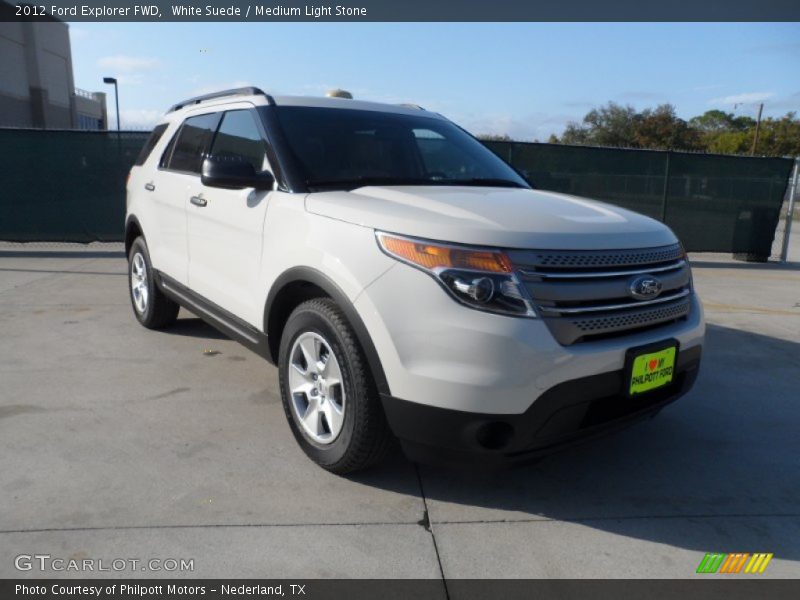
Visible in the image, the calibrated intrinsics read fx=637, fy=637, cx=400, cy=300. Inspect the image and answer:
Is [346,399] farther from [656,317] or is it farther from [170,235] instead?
[170,235]

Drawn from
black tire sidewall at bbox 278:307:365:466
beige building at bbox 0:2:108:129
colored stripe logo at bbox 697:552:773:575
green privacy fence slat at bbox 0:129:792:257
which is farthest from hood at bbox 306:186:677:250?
beige building at bbox 0:2:108:129

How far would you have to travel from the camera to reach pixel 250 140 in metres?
3.80

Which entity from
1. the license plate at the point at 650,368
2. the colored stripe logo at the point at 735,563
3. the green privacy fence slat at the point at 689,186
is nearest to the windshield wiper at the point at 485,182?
the license plate at the point at 650,368

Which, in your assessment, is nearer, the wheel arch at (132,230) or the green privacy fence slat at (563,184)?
the wheel arch at (132,230)

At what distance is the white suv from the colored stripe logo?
63 centimetres

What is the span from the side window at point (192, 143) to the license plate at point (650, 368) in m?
3.12

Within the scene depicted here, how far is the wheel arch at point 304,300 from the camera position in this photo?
2.70 meters

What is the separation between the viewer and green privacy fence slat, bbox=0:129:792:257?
406 inches

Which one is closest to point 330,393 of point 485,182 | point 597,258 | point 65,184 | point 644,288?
point 597,258

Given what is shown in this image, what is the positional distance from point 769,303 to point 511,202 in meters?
6.01

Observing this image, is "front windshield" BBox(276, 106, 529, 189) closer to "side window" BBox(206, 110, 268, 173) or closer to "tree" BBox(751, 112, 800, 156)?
"side window" BBox(206, 110, 268, 173)

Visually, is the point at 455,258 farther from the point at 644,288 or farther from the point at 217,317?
the point at 217,317

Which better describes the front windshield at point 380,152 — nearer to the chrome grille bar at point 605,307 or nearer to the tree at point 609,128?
the chrome grille bar at point 605,307
